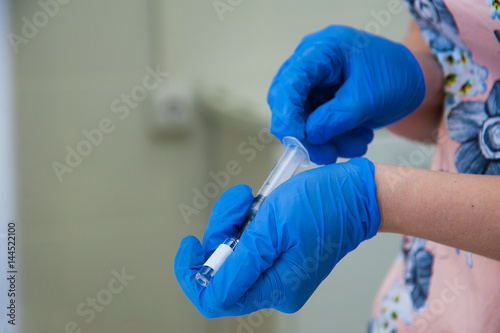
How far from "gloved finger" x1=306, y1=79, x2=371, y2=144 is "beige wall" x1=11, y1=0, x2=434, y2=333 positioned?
630mm

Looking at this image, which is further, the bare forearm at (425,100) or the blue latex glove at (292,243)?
the bare forearm at (425,100)

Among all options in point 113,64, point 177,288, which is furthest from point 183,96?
point 177,288

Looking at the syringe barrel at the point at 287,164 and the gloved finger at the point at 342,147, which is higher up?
the syringe barrel at the point at 287,164

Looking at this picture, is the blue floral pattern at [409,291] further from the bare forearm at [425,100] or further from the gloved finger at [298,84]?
the gloved finger at [298,84]

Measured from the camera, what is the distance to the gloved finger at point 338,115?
0.56 metres

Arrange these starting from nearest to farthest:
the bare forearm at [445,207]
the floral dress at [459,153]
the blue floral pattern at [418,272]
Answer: the bare forearm at [445,207] → the floral dress at [459,153] → the blue floral pattern at [418,272]

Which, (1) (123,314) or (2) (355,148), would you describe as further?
(1) (123,314)

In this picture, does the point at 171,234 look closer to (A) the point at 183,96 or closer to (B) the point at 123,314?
(B) the point at 123,314

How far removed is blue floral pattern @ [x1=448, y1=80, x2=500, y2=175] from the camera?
55cm

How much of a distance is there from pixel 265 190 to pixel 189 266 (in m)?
0.15

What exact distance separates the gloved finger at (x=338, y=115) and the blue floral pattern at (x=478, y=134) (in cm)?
15

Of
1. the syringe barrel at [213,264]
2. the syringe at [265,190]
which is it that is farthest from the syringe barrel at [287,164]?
the syringe barrel at [213,264]

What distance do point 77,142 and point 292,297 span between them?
3.11 feet

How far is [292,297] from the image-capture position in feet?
1.49
